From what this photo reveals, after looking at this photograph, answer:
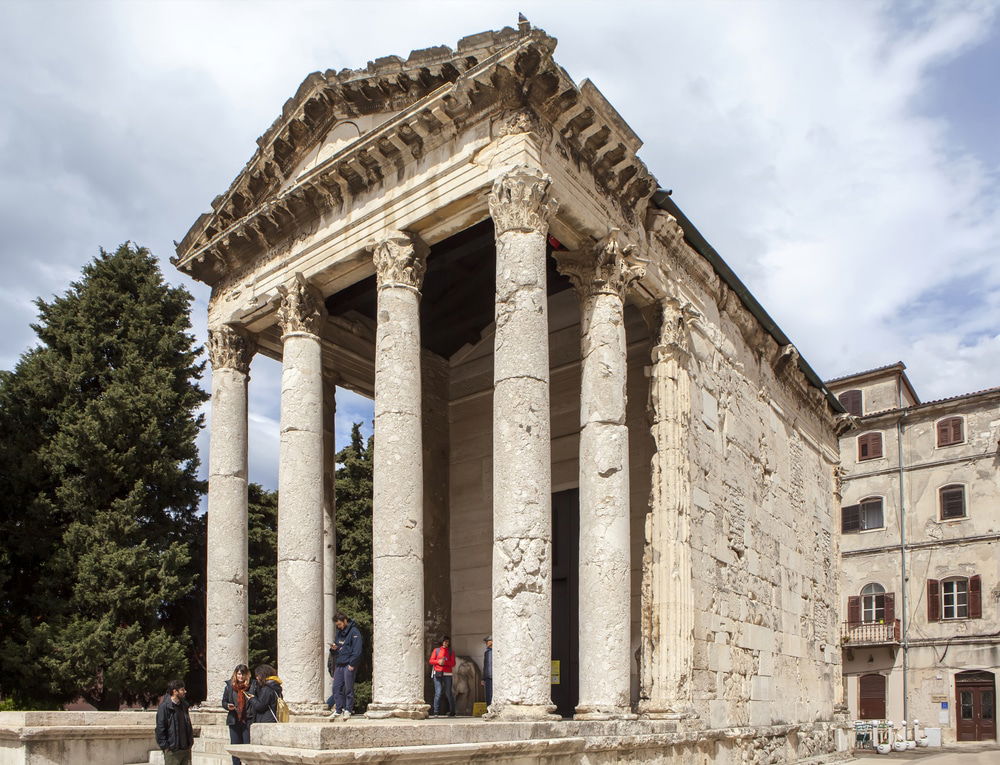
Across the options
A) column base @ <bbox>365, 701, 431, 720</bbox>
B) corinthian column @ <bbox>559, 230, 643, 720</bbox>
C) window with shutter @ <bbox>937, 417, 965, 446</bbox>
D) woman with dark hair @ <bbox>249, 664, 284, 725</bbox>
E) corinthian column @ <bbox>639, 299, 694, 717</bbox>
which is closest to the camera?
woman with dark hair @ <bbox>249, 664, 284, 725</bbox>

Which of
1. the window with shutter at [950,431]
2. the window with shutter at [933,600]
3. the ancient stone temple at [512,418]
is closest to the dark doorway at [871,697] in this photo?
the window with shutter at [933,600]

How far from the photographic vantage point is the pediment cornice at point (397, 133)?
10117 millimetres

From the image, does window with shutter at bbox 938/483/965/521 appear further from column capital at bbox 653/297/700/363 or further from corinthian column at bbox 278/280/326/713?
corinthian column at bbox 278/280/326/713

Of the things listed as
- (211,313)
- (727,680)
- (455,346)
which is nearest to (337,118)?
(211,313)

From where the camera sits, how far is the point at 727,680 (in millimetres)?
12430

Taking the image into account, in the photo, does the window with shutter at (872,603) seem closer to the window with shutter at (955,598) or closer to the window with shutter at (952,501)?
the window with shutter at (955,598)

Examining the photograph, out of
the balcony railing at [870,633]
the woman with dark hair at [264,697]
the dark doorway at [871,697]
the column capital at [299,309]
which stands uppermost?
the column capital at [299,309]

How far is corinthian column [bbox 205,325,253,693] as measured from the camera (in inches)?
487

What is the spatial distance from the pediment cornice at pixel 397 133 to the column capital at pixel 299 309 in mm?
790

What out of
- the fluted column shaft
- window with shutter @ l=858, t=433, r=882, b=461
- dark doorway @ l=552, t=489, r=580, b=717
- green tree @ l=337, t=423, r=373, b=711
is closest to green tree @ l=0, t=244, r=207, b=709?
the fluted column shaft

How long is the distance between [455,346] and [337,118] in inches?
196

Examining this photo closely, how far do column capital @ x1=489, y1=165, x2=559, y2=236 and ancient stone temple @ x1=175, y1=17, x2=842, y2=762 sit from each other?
0.03 meters

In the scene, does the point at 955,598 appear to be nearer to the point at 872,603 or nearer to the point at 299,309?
the point at 872,603

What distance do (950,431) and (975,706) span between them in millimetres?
7978
